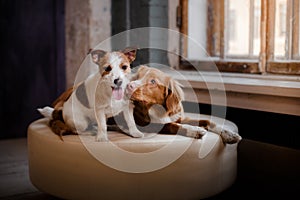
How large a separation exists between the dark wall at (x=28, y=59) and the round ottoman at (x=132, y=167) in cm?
168

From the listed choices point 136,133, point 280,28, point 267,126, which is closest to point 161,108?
point 136,133

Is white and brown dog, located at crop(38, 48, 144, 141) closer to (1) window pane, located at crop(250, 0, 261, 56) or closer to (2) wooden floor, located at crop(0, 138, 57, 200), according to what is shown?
(2) wooden floor, located at crop(0, 138, 57, 200)

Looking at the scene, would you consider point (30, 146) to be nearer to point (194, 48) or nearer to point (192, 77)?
point (192, 77)

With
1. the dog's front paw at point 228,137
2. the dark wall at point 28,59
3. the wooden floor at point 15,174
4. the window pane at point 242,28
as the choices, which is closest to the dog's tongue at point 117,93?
the dog's front paw at point 228,137

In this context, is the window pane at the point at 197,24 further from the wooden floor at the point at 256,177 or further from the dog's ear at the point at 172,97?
the dog's ear at the point at 172,97

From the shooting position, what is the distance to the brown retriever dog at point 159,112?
1571 millimetres

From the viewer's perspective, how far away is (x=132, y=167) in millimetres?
1445

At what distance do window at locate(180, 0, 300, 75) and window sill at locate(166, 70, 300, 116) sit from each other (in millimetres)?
86

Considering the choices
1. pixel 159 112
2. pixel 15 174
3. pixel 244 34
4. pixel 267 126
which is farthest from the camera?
pixel 244 34

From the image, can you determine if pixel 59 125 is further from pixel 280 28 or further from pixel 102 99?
pixel 280 28

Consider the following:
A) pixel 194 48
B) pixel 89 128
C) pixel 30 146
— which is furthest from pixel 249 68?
pixel 30 146

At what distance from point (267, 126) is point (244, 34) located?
641 millimetres

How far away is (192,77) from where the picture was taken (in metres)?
2.44

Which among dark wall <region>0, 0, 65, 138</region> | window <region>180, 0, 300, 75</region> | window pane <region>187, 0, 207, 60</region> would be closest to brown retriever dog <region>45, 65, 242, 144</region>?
window <region>180, 0, 300, 75</region>
